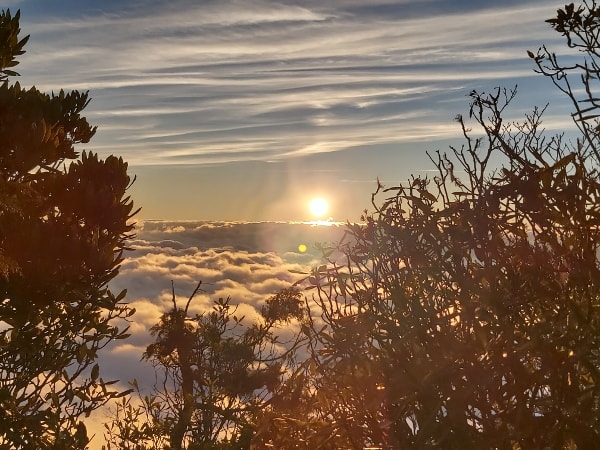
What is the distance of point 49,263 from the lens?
7828mm

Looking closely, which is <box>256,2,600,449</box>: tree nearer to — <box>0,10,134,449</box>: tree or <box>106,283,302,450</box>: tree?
<box>0,10,134,449</box>: tree

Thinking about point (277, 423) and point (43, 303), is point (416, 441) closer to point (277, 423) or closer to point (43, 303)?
point (277, 423)

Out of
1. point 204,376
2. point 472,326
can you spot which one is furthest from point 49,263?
point 204,376

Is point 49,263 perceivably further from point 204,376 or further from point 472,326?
point 204,376

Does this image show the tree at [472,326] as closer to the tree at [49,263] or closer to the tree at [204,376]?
the tree at [49,263]

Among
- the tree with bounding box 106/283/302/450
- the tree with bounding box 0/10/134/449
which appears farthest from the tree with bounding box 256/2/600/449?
the tree with bounding box 106/283/302/450

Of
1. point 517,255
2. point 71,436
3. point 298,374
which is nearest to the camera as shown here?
point 517,255

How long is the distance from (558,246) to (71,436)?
781cm

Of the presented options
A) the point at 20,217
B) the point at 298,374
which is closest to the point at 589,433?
the point at 298,374

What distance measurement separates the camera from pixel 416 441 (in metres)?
2.26

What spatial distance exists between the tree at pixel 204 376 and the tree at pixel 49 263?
2.66m

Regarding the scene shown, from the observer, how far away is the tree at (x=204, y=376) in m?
12.2

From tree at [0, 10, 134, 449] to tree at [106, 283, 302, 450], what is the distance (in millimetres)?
2659

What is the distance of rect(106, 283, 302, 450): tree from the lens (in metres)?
12.2
